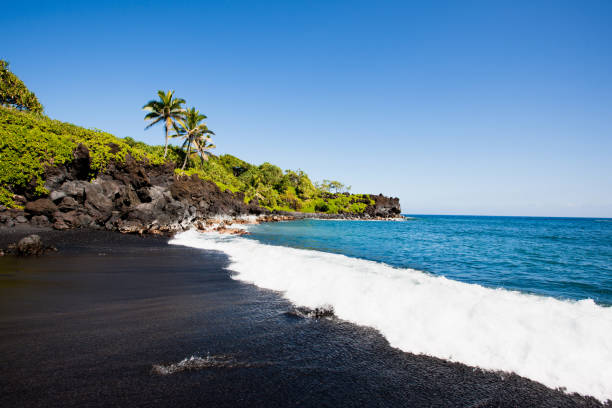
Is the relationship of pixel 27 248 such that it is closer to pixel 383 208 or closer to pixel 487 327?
pixel 487 327

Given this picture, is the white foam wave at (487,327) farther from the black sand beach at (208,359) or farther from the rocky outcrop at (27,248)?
the rocky outcrop at (27,248)

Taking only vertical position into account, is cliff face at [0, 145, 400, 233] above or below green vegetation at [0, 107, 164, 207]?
below

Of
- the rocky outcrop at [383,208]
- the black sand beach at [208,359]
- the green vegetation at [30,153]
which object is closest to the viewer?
the black sand beach at [208,359]

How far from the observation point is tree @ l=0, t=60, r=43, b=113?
33.4m

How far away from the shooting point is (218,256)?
1300 cm

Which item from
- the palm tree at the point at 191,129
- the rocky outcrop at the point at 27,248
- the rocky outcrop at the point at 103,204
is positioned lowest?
the rocky outcrop at the point at 27,248

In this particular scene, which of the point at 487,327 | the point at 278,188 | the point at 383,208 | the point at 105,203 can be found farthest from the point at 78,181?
the point at 383,208

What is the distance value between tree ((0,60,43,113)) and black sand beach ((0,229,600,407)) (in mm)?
43928

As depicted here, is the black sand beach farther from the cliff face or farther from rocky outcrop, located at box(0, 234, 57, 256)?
the cliff face

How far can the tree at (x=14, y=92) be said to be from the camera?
33.4 m

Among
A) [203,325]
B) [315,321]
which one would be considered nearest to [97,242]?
[203,325]

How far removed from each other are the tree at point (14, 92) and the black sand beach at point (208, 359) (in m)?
43.9

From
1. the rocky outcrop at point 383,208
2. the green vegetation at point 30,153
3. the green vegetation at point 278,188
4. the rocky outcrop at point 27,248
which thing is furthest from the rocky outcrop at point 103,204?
the rocky outcrop at point 383,208

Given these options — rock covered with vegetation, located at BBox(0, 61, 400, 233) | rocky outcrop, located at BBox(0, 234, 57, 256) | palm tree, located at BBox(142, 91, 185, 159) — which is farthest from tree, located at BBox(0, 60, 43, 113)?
rocky outcrop, located at BBox(0, 234, 57, 256)
